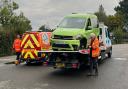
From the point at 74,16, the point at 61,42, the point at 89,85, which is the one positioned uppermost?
the point at 74,16

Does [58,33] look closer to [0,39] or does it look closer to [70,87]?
[70,87]

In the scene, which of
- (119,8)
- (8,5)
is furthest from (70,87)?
(119,8)

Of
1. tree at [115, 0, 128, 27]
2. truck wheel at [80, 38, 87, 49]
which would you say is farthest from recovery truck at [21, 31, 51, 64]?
tree at [115, 0, 128, 27]

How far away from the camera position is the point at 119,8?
110688 millimetres

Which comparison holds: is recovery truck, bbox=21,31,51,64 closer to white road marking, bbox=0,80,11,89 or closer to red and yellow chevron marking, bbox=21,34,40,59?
red and yellow chevron marking, bbox=21,34,40,59

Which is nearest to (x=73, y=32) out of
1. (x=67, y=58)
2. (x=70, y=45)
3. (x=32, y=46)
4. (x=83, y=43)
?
(x=83, y=43)

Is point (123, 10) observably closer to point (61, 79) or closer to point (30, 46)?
point (30, 46)

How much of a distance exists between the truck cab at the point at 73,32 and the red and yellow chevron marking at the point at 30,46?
2.62 metres

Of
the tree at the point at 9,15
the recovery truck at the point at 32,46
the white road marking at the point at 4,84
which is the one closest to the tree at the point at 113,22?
the tree at the point at 9,15

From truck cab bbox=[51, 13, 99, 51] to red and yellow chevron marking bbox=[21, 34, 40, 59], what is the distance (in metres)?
2.62

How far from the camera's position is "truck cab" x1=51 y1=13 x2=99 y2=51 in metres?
17.7

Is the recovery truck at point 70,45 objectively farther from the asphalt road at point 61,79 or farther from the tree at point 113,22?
the tree at point 113,22

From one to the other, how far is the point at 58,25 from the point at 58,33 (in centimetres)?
161

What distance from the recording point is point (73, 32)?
18094 mm
